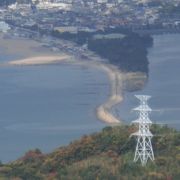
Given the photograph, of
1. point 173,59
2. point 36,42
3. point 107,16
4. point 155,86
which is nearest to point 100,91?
point 155,86

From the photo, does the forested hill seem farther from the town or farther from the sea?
the town

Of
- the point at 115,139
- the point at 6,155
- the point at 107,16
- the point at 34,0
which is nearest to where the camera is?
the point at 115,139

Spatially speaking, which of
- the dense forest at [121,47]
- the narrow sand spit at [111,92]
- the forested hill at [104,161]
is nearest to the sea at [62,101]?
the narrow sand spit at [111,92]

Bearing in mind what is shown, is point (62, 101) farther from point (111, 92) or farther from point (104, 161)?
point (104, 161)

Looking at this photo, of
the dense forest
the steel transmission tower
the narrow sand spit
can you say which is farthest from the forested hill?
the dense forest

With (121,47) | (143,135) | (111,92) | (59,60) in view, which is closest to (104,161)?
(143,135)

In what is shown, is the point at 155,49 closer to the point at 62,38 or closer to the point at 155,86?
the point at 62,38
